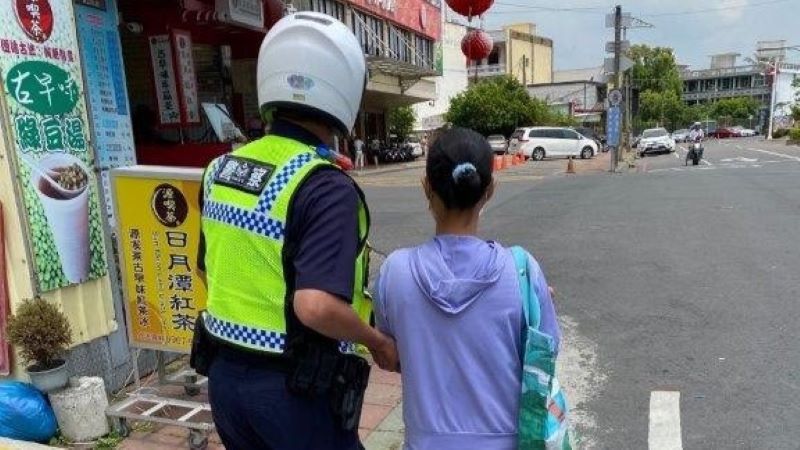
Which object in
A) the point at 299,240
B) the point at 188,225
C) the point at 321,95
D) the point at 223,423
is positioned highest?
the point at 321,95

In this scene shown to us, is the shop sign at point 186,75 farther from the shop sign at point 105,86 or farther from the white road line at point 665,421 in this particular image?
the white road line at point 665,421

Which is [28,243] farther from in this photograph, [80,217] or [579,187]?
[579,187]

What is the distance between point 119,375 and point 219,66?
344cm

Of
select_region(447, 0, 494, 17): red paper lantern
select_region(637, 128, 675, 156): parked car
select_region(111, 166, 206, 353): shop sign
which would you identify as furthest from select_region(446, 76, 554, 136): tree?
select_region(111, 166, 206, 353): shop sign

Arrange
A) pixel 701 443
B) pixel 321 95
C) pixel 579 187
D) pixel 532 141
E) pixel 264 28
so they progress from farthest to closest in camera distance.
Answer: pixel 532 141 < pixel 579 187 < pixel 264 28 < pixel 701 443 < pixel 321 95

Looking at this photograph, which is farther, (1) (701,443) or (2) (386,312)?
(1) (701,443)

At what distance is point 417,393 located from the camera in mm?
1783

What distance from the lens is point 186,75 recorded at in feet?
17.8

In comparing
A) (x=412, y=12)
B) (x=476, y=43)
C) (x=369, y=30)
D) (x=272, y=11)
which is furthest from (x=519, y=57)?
(x=272, y=11)

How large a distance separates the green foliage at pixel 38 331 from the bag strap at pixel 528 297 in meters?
2.69

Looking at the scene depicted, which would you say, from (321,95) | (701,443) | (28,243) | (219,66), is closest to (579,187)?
(219,66)

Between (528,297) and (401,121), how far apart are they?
39892 millimetres

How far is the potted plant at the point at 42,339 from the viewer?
332cm

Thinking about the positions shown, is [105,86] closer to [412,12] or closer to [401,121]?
[412,12]
